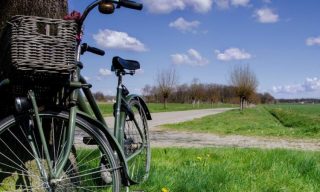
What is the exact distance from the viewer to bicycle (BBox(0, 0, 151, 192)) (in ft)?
9.12

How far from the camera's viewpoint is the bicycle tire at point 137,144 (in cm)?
428

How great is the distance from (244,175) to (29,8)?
2872 mm


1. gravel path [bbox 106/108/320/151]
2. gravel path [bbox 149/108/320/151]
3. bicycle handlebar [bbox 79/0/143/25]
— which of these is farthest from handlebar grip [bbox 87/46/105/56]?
gravel path [bbox 149/108/320/151]

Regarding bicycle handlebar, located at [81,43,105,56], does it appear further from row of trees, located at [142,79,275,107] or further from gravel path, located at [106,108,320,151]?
row of trees, located at [142,79,275,107]

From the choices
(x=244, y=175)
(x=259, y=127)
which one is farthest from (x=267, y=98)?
(x=244, y=175)

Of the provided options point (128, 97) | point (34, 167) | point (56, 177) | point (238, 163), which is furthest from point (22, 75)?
point (238, 163)

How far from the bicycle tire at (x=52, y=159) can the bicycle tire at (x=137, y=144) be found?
0.44 metres

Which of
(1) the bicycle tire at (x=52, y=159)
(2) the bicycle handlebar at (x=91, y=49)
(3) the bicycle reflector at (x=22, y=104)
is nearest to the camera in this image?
(3) the bicycle reflector at (x=22, y=104)

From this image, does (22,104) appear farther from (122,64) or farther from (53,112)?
(122,64)

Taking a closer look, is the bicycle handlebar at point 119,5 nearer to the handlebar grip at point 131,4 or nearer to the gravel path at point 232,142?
the handlebar grip at point 131,4

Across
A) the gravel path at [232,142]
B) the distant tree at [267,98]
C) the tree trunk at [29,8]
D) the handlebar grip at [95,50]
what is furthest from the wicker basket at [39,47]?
the distant tree at [267,98]

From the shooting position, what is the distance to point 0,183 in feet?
11.5

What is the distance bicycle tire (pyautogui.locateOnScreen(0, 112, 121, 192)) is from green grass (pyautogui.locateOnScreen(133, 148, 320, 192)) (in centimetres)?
82

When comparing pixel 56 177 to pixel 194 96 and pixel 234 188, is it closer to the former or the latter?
pixel 234 188
